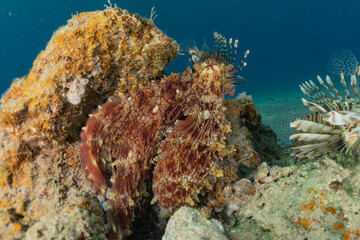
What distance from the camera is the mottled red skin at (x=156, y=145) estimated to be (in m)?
2.31

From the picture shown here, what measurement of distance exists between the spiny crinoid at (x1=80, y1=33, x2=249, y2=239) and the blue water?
6683cm

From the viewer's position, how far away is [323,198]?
2121 mm

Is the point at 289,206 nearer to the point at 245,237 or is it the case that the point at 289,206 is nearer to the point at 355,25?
the point at 245,237

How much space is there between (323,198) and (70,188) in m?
2.51

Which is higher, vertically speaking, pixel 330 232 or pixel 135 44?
pixel 135 44

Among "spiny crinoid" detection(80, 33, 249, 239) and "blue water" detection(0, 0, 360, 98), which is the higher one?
"blue water" detection(0, 0, 360, 98)

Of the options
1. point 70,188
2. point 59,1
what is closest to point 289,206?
point 70,188

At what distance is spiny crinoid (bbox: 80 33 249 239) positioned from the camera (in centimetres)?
231

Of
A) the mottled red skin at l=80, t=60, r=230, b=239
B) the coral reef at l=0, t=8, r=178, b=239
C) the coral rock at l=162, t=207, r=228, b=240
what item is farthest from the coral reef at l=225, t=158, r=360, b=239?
the coral reef at l=0, t=8, r=178, b=239

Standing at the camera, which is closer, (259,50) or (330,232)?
(330,232)

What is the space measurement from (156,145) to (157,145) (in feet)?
0.04

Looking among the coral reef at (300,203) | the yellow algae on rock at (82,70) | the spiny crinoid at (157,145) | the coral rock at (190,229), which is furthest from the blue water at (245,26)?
the coral rock at (190,229)

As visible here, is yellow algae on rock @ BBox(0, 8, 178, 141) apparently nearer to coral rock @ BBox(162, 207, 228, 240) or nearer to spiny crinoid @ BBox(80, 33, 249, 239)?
A: spiny crinoid @ BBox(80, 33, 249, 239)

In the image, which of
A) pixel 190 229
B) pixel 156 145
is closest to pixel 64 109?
pixel 156 145
